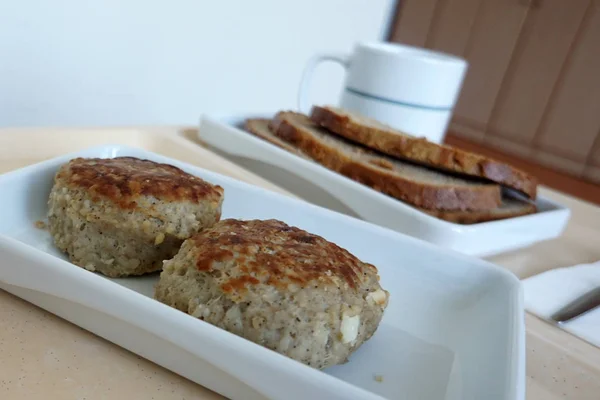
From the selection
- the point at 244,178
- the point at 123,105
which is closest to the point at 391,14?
the point at 123,105

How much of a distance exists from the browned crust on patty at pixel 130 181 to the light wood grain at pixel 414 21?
7.40 ft

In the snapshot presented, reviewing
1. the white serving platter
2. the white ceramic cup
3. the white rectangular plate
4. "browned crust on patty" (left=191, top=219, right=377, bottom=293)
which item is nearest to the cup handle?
the white ceramic cup

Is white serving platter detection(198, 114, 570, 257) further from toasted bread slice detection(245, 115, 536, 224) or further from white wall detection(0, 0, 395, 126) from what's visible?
white wall detection(0, 0, 395, 126)

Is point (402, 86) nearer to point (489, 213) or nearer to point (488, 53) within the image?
point (489, 213)

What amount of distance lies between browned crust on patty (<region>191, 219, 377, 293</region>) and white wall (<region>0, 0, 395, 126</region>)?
26.4 inches

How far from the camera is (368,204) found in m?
0.79

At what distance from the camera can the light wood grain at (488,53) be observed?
2.37m

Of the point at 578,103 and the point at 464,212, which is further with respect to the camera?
the point at 578,103

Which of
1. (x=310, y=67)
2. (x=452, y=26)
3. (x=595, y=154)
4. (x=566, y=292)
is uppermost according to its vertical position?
(x=452, y=26)

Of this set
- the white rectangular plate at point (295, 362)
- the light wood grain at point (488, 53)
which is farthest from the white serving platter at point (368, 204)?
the light wood grain at point (488, 53)

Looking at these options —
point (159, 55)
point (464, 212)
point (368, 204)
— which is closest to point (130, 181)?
point (368, 204)

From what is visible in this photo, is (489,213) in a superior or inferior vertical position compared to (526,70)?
inferior

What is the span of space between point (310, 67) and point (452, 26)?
5.00 ft

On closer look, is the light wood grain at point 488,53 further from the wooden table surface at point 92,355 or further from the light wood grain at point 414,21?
the wooden table surface at point 92,355
